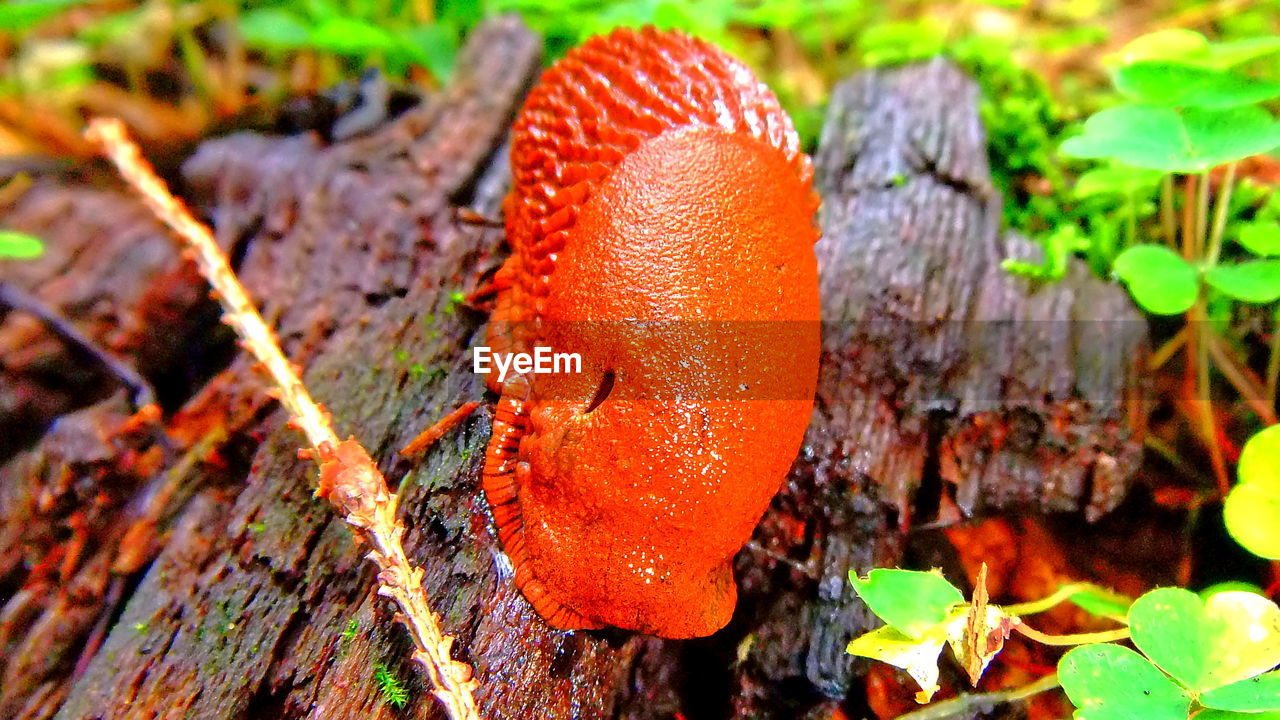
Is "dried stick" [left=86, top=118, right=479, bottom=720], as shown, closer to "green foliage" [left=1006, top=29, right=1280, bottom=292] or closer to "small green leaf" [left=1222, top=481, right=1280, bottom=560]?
"small green leaf" [left=1222, top=481, right=1280, bottom=560]

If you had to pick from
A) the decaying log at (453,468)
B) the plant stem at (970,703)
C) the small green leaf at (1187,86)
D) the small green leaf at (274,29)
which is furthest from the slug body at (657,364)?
the small green leaf at (274,29)

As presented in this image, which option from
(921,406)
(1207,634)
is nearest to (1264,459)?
(1207,634)

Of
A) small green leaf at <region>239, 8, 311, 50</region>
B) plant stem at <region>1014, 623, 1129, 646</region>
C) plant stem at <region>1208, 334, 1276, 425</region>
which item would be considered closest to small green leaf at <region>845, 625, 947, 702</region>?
plant stem at <region>1014, 623, 1129, 646</region>

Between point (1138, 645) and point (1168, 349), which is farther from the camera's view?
point (1168, 349)

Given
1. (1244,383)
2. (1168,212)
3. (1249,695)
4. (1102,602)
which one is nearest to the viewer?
(1249,695)

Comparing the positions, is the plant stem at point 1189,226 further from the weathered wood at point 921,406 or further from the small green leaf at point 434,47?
the small green leaf at point 434,47

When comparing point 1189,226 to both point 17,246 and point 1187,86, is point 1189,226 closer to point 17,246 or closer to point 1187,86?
point 1187,86
